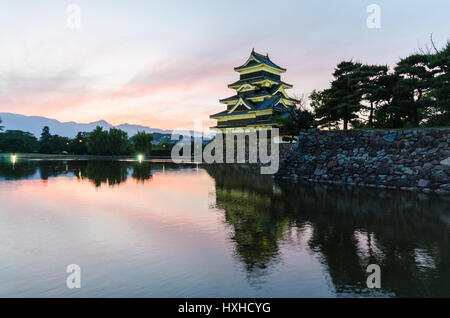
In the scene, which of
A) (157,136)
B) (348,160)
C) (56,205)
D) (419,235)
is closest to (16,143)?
(56,205)

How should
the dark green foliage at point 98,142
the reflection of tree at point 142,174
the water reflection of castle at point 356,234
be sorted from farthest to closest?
the dark green foliage at point 98,142 → the reflection of tree at point 142,174 → the water reflection of castle at point 356,234

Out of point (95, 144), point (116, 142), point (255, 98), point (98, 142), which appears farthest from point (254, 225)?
point (95, 144)

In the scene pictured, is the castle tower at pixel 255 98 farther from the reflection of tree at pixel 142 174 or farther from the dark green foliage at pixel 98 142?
the dark green foliage at pixel 98 142

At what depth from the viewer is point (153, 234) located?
6.91 meters

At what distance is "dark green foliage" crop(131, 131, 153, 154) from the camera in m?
59.7

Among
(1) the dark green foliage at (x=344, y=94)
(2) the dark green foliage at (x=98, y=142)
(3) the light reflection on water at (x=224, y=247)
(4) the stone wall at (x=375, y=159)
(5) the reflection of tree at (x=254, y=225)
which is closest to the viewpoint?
(3) the light reflection on water at (x=224, y=247)

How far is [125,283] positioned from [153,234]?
8.53ft

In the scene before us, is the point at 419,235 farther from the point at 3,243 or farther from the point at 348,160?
the point at 348,160

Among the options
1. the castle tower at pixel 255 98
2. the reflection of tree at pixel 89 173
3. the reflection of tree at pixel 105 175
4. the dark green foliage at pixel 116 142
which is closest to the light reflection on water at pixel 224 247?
the reflection of tree at pixel 105 175

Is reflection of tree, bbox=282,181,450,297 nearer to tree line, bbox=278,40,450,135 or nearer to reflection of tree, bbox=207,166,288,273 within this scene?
reflection of tree, bbox=207,166,288,273

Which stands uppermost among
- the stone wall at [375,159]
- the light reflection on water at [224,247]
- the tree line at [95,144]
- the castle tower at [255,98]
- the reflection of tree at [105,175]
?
the castle tower at [255,98]

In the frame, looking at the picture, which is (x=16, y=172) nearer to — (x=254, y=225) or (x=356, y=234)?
(x=254, y=225)

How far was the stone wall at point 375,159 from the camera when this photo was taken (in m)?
14.2

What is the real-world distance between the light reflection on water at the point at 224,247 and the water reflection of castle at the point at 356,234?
0.03 m
